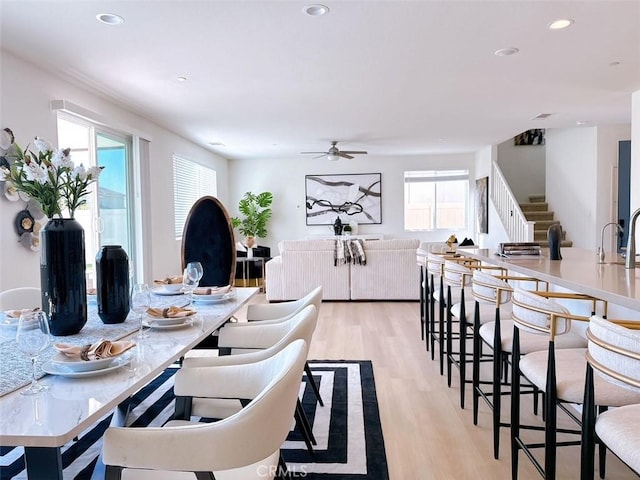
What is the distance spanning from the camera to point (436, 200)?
9.73 m

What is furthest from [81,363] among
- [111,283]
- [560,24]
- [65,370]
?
[560,24]

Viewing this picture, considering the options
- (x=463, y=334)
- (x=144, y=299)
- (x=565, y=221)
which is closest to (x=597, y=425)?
(x=463, y=334)

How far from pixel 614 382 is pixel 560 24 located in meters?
2.78

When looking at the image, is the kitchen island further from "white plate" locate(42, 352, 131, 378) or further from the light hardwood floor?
"white plate" locate(42, 352, 131, 378)

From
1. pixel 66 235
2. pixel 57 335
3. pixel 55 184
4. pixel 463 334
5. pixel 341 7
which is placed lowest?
pixel 463 334

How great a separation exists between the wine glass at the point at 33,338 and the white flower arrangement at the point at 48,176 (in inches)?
21.5

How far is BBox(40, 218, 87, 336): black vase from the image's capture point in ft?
5.24

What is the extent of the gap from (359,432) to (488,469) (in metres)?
0.68

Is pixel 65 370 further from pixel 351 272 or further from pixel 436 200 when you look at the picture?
pixel 436 200

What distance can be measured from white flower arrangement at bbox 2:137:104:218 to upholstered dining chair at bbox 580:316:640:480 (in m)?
1.84

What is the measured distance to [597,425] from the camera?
1202mm

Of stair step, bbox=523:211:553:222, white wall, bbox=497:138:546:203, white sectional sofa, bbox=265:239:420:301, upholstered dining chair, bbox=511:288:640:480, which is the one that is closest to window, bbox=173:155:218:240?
white sectional sofa, bbox=265:239:420:301

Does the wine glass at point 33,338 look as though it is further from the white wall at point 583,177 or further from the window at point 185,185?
the white wall at point 583,177

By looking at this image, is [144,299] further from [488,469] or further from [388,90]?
[388,90]
